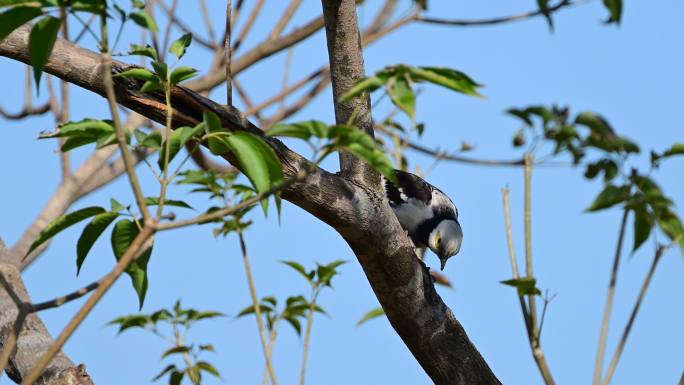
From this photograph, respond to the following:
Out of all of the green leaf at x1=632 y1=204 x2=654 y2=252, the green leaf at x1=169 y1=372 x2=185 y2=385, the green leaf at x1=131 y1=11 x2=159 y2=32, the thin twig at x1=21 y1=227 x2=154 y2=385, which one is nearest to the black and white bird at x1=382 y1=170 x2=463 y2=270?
the green leaf at x1=169 y1=372 x2=185 y2=385

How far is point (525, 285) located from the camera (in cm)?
271

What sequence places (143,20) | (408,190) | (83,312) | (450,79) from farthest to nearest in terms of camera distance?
(408,190) → (143,20) → (450,79) → (83,312)

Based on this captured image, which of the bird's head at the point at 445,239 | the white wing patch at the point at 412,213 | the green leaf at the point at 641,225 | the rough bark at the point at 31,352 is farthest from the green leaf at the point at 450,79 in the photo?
the bird's head at the point at 445,239

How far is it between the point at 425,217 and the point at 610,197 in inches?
173

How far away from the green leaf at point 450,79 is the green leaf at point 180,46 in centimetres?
104

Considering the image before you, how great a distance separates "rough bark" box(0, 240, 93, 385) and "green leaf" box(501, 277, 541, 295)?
1.51 m

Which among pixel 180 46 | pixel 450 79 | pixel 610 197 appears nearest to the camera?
pixel 450 79

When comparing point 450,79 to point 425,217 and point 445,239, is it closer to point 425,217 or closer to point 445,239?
point 425,217

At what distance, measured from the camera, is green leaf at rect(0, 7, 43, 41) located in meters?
1.72

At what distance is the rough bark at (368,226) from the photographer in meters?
2.87

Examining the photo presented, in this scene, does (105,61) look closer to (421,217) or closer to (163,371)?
(163,371)

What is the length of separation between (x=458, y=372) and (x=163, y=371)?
5.33 feet

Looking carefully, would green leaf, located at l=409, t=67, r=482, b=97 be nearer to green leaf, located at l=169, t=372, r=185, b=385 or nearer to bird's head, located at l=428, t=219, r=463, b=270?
green leaf, located at l=169, t=372, r=185, b=385

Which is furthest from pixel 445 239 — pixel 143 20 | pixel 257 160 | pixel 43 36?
pixel 43 36
